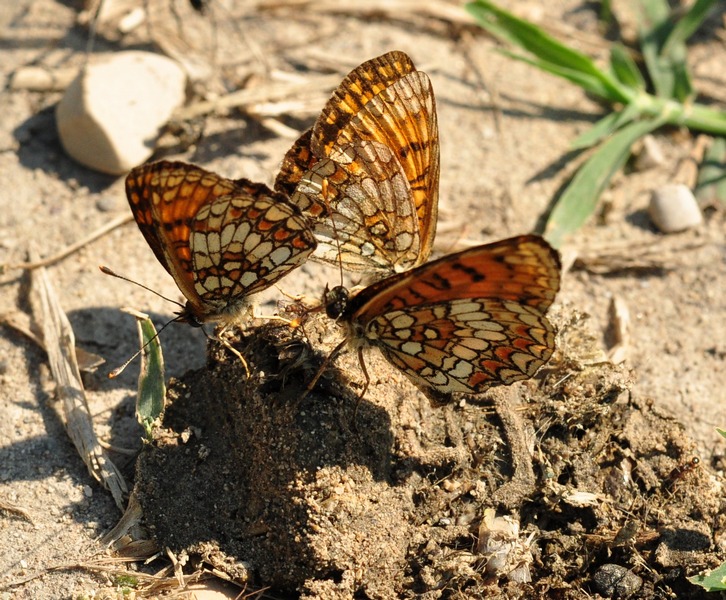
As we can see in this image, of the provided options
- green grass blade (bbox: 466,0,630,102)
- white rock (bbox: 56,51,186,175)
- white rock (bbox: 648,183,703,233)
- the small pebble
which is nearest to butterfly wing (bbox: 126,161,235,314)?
white rock (bbox: 56,51,186,175)

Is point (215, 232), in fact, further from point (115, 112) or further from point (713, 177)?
point (713, 177)

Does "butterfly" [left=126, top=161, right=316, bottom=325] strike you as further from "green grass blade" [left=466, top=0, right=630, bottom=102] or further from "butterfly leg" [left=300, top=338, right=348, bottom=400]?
"green grass blade" [left=466, top=0, right=630, bottom=102]

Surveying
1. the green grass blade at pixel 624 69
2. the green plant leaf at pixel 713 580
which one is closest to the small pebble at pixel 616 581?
the green plant leaf at pixel 713 580

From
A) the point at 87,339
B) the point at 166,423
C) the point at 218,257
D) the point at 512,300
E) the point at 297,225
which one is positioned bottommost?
the point at 87,339

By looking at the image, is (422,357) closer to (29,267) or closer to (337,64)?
(29,267)

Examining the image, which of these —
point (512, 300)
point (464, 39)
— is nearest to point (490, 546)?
point (512, 300)

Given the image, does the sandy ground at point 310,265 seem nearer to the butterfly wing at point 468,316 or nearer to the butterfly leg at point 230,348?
the butterfly wing at point 468,316
